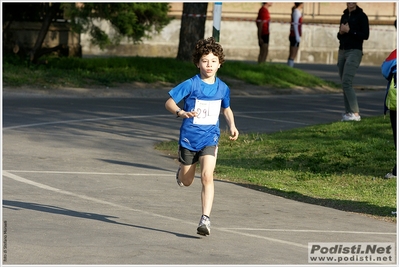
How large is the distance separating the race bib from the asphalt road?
904mm

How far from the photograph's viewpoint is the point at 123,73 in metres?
24.8

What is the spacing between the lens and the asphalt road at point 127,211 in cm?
707

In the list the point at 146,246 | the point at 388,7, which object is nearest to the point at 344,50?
the point at 146,246

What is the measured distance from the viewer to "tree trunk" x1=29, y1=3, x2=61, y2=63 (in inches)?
1021

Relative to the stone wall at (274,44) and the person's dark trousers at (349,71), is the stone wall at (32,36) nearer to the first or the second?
the stone wall at (274,44)

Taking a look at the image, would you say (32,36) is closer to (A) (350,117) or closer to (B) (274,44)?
(A) (350,117)

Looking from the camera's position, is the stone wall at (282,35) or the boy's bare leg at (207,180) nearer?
the boy's bare leg at (207,180)

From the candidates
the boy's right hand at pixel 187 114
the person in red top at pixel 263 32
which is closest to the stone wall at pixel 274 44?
the person in red top at pixel 263 32

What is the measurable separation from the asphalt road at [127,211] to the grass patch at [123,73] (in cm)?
664

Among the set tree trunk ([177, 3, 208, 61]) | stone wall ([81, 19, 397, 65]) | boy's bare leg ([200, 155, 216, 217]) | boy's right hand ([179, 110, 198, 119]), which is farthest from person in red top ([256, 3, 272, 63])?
boy's right hand ([179, 110, 198, 119])

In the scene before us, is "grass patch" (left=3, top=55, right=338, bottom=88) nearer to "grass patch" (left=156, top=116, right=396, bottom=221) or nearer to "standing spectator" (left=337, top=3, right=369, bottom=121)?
"standing spectator" (left=337, top=3, right=369, bottom=121)

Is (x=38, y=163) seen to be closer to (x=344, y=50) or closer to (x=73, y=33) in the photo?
(x=344, y=50)

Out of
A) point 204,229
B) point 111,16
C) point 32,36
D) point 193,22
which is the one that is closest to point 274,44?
point 193,22

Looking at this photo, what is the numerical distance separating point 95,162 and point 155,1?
15.8m
